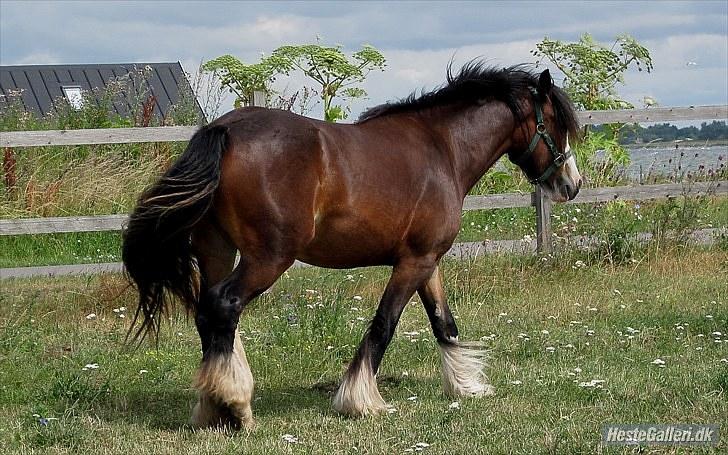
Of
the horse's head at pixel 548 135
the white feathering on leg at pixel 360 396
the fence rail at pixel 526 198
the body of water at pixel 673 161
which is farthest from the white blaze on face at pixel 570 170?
the body of water at pixel 673 161

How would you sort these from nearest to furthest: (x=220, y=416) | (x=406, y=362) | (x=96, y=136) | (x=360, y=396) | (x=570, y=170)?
1. (x=220, y=416)
2. (x=360, y=396)
3. (x=570, y=170)
4. (x=406, y=362)
5. (x=96, y=136)

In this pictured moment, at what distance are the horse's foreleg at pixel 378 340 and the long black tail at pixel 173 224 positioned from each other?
105cm

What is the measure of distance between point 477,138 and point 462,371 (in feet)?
5.00

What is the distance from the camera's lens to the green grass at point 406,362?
5715mm

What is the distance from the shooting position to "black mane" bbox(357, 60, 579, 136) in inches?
270

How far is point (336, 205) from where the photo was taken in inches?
236

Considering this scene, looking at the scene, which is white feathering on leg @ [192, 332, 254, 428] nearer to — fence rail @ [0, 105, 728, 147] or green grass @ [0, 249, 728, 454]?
green grass @ [0, 249, 728, 454]

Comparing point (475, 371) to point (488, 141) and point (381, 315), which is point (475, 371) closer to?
point (381, 315)

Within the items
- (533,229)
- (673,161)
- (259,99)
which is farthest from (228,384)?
(673,161)

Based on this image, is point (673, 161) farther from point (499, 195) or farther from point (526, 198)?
point (499, 195)

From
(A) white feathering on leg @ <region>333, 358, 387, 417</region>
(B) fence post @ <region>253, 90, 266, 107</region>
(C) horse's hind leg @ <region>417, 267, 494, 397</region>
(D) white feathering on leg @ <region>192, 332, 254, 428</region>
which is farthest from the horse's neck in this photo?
(B) fence post @ <region>253, 90, 266, 107</region>

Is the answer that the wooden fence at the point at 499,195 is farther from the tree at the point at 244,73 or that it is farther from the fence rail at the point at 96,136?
the tree at the point at 244,73

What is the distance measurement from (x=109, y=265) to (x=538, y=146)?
223 inches

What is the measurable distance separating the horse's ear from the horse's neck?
0.27m
